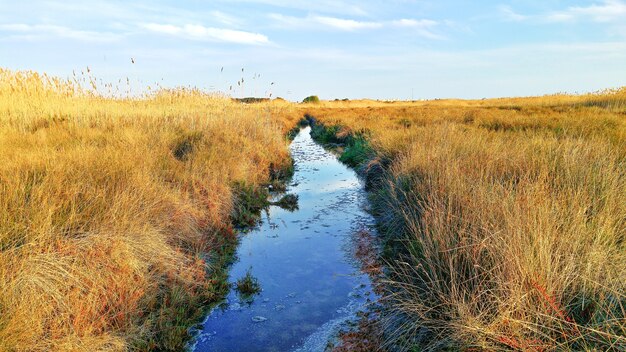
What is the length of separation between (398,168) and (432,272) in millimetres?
4246

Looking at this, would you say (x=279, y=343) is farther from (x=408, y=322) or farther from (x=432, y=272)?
(x=432, y=272)

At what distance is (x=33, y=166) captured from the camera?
198 inches

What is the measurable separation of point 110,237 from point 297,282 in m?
2.41

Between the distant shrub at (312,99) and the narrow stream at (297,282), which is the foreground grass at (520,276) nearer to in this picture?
the narrow stream at (297,282)

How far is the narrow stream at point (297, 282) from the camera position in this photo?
403cm

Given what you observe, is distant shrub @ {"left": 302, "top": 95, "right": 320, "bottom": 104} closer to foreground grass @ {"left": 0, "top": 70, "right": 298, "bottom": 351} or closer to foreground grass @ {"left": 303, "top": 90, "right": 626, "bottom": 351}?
foreground grass @ {"left": 0, "top": 70, "right": 298, "bottom": 351}

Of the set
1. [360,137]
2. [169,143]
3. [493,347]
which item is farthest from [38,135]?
[360,137]

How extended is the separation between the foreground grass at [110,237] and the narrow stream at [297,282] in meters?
0.38

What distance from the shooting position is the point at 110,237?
157 inches

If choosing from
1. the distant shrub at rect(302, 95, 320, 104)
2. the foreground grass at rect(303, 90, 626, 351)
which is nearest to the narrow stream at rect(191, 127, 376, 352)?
the foreground grass at rect(303, 90, 626, 351)

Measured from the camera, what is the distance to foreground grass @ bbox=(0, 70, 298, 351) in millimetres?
3186

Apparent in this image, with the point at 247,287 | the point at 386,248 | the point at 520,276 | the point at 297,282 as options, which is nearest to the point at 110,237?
the point at 247,287

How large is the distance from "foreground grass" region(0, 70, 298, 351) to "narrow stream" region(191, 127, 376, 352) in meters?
0.38

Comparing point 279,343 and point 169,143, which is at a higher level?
point 169,143
